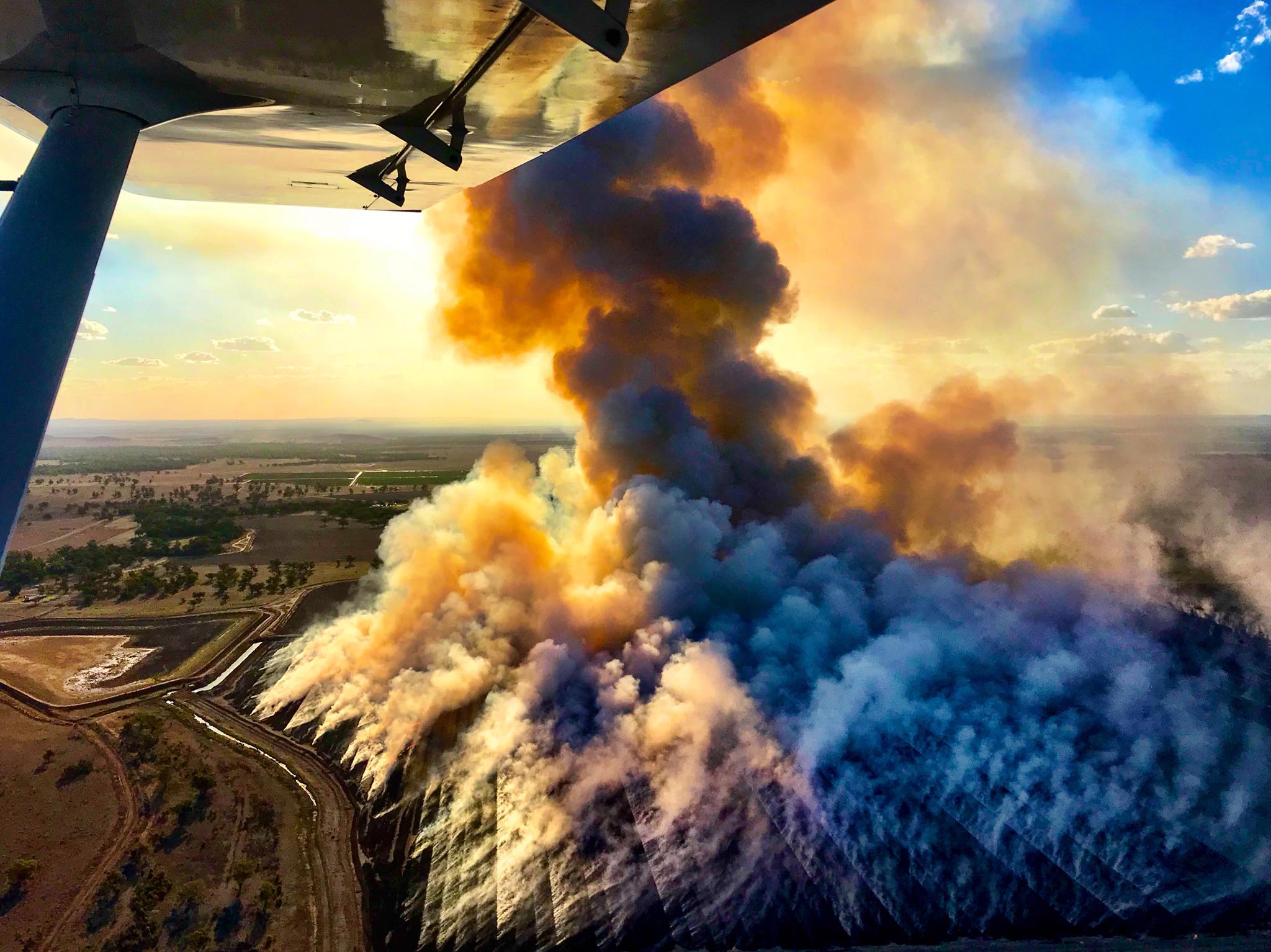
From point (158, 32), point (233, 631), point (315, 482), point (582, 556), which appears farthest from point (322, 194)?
point (315, 482)

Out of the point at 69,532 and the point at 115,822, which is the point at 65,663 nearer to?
the point at 115,822

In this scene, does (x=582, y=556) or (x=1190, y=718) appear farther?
(x=582, y=556)

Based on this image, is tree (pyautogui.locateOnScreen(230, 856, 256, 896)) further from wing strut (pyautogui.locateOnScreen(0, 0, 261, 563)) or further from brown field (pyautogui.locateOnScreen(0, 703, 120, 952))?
wing strut (pyautogui.locateOnScreen(0, 0, 261, 563))

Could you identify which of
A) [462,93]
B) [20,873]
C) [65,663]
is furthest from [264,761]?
[462,93]

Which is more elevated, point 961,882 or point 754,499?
point 754,499

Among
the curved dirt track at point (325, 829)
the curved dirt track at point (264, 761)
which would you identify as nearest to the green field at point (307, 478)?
the curved dirt track at point (264, 761)

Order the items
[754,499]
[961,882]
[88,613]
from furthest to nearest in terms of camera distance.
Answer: [88,613] → [754,499] → [961,882]

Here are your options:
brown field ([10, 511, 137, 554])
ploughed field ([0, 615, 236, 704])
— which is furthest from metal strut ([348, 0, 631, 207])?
brown field ([10, 511, 137, 554])

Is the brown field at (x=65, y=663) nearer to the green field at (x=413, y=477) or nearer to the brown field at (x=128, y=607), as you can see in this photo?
the brown field at (x=128, y=607)

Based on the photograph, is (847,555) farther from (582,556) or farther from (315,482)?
(315,482)
